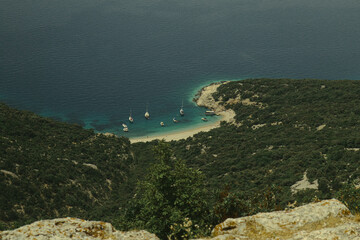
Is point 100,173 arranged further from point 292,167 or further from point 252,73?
point 252,73

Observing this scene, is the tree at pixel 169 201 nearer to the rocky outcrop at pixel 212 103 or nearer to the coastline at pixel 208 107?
the coastline at pixel 208 107

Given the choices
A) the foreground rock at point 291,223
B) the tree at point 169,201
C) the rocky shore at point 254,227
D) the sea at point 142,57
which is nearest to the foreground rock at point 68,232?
the rocky shore at point 254,227

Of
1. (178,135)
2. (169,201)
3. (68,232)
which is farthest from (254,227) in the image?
(178,135)

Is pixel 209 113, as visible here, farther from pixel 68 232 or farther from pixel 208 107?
pixel 68 232

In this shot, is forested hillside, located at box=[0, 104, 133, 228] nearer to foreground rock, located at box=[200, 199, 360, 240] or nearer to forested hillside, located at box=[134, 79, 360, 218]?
forested hillside, located at box=[134, 79, 360, 218]

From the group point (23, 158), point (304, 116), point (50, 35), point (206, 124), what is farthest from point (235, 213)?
point (50, 35)
